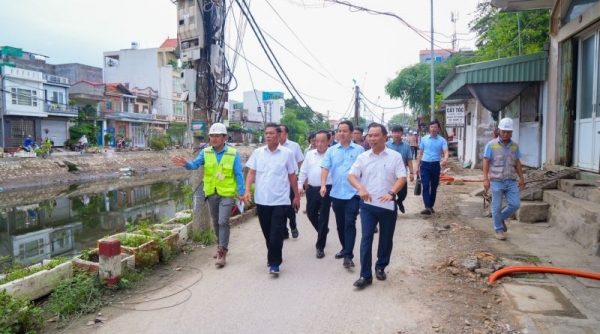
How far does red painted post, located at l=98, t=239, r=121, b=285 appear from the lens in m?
4.47

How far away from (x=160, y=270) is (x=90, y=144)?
1471 inches

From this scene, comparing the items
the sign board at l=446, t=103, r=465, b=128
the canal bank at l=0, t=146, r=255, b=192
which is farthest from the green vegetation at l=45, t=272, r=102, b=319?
the sign board at l=446, t=103, r=465, b=128

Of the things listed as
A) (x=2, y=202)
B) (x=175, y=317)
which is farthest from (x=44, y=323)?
(x=2, y=202)

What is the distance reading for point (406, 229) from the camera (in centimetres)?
706

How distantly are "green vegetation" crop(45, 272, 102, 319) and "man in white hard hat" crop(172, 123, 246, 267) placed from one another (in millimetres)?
1441

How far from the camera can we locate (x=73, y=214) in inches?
638

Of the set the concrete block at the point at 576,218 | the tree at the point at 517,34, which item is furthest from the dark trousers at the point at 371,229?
the tree at the point at 517,34

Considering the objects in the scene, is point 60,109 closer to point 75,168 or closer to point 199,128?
point 75,168

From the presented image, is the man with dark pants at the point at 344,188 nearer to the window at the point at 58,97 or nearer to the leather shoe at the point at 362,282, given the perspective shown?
the leather shoe at the point at 362,282

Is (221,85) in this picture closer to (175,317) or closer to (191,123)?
(191,123)

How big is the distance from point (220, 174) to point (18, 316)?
97.2 inches

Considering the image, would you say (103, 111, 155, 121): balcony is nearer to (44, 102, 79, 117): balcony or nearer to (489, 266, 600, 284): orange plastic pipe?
(44, 102, 79, 117): balcony

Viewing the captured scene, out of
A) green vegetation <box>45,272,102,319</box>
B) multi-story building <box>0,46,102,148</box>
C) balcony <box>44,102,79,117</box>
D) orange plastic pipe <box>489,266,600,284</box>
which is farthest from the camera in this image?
balcony <box>44,102,79,117</box>

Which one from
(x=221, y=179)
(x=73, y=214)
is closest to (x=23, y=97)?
(x=73, y=214)
